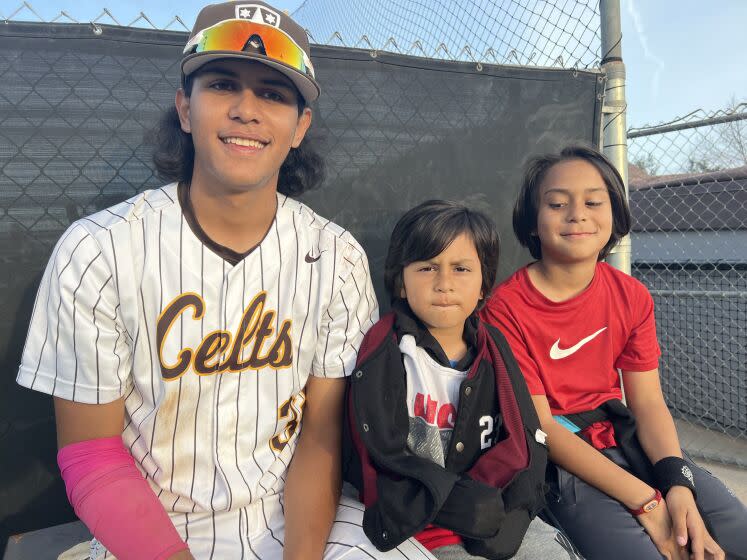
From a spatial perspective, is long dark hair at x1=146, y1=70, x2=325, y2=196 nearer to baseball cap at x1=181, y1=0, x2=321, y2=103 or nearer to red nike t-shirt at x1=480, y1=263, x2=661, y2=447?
baseball cap at x1=181, y1=0, x2=321, y2=103

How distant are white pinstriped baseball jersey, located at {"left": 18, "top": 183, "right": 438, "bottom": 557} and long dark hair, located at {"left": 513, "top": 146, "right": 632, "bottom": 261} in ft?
3.03

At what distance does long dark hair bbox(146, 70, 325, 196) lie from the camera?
1815 mm

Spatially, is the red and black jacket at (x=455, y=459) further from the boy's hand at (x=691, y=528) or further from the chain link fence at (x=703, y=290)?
the chain link fence at (x=703, y=290)

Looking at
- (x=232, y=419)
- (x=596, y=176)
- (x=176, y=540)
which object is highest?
(x=596, y=176)

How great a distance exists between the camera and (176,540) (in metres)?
1.41

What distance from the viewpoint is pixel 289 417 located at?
1733 millimetres

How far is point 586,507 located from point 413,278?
3.16 ft

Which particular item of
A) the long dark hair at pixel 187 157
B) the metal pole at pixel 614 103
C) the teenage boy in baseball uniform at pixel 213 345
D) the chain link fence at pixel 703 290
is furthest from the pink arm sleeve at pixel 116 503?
the chain link fence at pixel 703 290

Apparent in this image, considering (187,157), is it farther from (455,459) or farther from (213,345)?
(455,459)

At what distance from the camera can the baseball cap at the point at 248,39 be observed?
1.50 metres

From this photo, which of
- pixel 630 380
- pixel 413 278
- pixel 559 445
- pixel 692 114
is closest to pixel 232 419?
pixel 413 278

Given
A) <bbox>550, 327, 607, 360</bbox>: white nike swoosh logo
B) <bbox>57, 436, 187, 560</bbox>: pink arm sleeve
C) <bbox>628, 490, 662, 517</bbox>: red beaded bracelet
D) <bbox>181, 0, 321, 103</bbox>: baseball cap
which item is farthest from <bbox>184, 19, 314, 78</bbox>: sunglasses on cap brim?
<bbox>628, 490, 662, 517</bbox>: red beaded bracelet

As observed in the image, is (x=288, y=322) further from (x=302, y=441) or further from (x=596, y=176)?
(x=596, y=176)

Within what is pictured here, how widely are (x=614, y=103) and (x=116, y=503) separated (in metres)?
2.76
